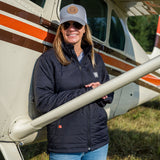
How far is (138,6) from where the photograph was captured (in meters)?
4.35

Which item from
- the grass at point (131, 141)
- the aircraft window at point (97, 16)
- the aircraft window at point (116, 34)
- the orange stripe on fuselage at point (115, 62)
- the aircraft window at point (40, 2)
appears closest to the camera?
the aircraft window at point (40, 2)

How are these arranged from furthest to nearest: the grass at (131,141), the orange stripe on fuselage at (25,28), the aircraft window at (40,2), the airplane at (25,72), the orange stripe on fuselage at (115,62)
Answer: the grass at (131,141), the orange stripe on fuselage at (115,62), the aircraft window at (40,2), the orange stripe on fuselage at (25,28), the airplane at (25,72)

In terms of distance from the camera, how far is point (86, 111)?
1.99 meters

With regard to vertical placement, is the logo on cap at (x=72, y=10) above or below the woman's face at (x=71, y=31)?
above

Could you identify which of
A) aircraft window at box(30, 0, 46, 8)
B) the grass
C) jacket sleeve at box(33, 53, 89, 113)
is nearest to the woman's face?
jacket sleeve at box(33, 53, 89, 113)

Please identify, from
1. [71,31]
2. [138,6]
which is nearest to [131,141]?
[138,6]

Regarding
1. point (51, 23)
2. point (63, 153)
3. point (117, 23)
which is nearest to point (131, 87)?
point (117, 23)

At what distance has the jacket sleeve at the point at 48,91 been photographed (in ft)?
6.29

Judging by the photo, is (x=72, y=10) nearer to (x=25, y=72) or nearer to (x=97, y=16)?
(x=25, y=72)

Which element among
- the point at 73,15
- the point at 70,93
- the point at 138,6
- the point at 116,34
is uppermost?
the point at 73,15

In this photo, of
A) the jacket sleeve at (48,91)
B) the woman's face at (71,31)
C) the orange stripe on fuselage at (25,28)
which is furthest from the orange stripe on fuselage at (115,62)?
the jacket sleeve at (48,91)

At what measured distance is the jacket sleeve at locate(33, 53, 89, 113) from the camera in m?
1.92

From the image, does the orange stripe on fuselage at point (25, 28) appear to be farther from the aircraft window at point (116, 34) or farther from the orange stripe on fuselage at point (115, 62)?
the aircraft window at point (116, 34)

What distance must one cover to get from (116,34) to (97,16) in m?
0.63
